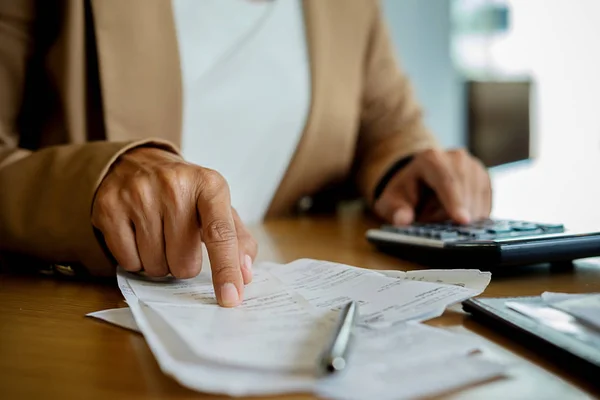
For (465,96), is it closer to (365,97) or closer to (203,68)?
(365,97)

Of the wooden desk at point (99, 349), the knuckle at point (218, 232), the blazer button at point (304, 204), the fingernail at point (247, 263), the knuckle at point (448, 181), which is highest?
the knuckle at point (218, 232)

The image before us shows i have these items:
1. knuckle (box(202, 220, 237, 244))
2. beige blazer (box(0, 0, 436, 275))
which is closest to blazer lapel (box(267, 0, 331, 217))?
beige blazer (box(0, 0, 436, 275))

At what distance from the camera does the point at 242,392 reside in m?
0.23

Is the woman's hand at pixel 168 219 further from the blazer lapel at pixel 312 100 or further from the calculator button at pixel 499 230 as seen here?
the blazer lapel at pixel 312 100

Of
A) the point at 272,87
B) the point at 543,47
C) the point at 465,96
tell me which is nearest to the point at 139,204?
the point at 272,87

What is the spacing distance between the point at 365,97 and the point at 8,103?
0.61m

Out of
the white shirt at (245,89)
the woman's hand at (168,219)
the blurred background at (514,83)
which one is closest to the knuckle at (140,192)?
the woman's hand at (168,219)

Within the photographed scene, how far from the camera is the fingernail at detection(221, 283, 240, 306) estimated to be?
0.35 meters

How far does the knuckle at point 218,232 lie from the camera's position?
1.28 feet

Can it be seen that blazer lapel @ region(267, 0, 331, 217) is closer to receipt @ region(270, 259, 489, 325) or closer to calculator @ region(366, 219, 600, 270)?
calculator @ region(366, 219, 600, 270)

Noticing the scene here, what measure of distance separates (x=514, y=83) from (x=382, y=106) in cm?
124

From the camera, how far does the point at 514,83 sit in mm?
2115

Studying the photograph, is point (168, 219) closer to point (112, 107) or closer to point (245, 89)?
point (112, 107)

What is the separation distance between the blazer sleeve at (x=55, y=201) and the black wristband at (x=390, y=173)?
39 cm
